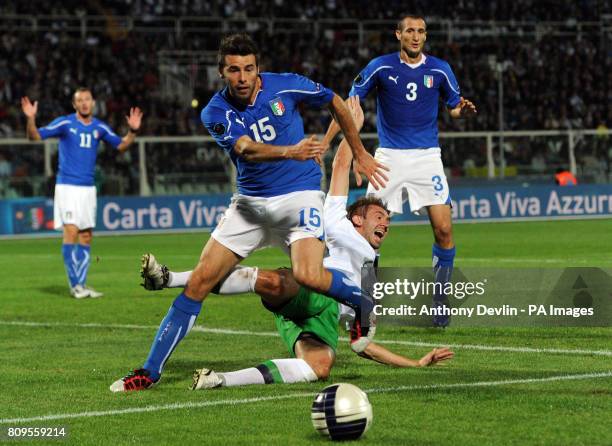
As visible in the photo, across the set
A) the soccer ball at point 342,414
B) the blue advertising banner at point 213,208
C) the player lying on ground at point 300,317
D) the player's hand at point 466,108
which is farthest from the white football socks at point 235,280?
the blue advertising banner at point 213,208

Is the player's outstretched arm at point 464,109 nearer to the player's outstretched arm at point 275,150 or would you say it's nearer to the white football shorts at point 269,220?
the white football shorts at point 269,220

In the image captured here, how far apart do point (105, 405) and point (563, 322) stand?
4.18 meters

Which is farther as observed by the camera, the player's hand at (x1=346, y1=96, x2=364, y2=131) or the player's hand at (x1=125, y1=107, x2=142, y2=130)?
the player's hand at (x1=125, y1=107, x2=142, y2=130)

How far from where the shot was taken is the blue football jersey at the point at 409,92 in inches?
422

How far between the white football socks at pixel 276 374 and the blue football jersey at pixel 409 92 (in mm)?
3632

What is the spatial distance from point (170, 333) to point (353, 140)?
1644mm

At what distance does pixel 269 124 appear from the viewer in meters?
7.64

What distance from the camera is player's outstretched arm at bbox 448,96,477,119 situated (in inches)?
409

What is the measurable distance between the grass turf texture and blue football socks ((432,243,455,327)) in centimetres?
28

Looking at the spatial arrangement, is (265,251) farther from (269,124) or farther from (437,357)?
(269,124)

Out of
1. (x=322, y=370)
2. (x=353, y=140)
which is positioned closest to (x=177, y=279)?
(x=322, y=370)

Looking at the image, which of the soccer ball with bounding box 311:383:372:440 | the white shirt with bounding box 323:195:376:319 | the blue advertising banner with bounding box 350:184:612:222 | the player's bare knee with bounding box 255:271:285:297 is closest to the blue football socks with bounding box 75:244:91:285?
the white shirt with bounding box 323:195:376:319

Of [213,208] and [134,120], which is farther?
[213,208]

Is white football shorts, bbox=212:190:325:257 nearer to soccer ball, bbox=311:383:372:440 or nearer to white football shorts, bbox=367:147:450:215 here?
soccer ball, bbox=311:383:372:440
